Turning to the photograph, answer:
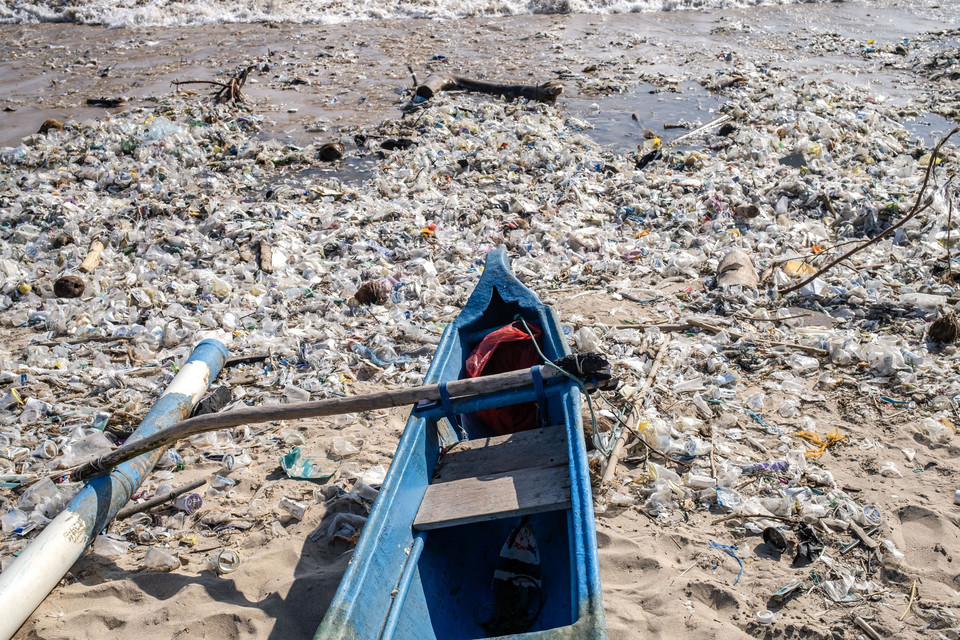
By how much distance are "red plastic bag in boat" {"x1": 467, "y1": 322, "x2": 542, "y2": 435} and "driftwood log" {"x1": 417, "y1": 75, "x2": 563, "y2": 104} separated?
288 inches

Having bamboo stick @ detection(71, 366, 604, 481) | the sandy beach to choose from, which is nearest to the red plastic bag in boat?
the sandy beach

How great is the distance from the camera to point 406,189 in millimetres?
7781

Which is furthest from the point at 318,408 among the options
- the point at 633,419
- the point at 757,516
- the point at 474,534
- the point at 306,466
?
the point at 757,516

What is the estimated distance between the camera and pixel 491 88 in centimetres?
1117

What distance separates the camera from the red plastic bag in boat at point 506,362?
4129mm

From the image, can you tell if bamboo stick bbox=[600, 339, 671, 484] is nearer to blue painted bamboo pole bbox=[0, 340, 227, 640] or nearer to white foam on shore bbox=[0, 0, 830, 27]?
blue painted bamboo pole bbox=[0, 340, 227, 640]

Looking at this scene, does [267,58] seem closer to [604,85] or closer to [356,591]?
[604,85]

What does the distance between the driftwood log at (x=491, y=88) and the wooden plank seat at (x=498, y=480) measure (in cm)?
832

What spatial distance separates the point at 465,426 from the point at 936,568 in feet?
8.42

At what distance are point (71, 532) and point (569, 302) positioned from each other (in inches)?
157

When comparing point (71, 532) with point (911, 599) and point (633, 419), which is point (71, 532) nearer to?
point (633, 419)

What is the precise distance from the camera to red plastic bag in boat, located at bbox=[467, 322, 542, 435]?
4.13 metres

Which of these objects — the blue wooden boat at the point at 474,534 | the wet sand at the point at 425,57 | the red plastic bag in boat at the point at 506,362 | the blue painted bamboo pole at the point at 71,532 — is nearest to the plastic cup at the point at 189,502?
the blue painted bamboo pole at the point at 71,532

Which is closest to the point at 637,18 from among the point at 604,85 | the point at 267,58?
the point at 604,85
